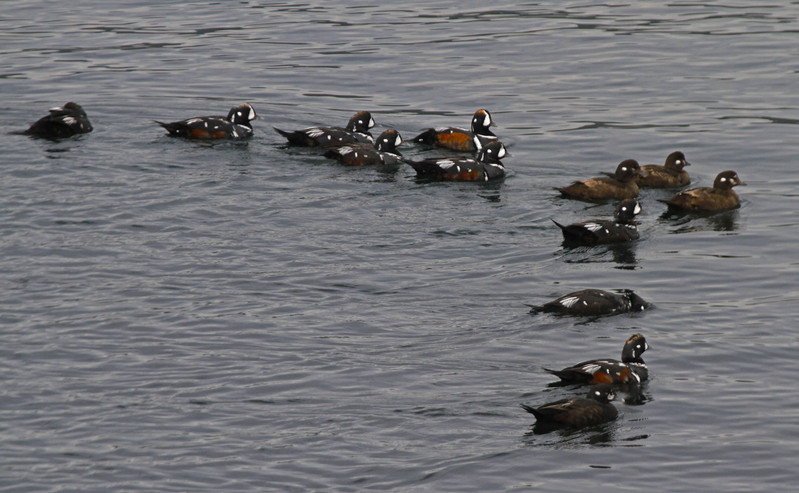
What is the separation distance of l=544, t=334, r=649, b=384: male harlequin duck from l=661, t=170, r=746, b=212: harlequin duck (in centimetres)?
629

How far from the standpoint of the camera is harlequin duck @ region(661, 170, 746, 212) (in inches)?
669

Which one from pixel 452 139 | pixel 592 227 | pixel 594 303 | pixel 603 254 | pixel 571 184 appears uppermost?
pixel 452 139

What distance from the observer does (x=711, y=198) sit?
17.0m

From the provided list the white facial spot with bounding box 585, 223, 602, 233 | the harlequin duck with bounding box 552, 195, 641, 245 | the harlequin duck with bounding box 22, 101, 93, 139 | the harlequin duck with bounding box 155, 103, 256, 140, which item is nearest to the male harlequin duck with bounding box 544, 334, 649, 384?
the harlequin duck with bounding box 552, 195, 641, 245

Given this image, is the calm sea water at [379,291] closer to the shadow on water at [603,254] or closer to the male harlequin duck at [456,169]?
the shadow on water at [603,254]

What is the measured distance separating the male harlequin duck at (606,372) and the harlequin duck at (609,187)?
6.36 meters

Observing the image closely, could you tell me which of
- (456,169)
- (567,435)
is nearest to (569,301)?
(567,435)

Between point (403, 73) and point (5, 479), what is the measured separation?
19.4 meters

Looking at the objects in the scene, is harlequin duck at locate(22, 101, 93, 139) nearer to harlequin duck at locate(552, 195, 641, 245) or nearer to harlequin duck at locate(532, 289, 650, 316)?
harlequin duck at locate(552, 195, 641, 245)

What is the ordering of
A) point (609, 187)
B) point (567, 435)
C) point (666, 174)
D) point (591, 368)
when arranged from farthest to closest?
1. point (666, 174)
2. point (609, 187)
3. point (591, 368)
4. point (567, 435)

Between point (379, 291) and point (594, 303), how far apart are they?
8.13 feet

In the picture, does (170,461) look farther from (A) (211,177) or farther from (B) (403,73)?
(B) (403,73)

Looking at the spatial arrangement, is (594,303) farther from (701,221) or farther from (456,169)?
(456,169)

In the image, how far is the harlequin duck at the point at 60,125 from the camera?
775 inches
